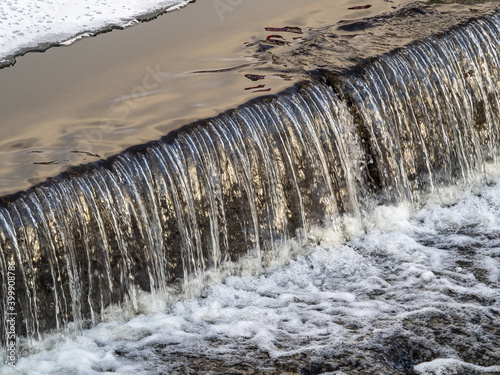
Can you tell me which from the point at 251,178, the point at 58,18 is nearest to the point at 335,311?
the point at 251,178

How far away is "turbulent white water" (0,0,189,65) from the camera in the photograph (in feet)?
24.0

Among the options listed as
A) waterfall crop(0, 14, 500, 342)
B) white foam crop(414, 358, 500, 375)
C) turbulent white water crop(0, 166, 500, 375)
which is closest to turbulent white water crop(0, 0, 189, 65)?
waterfall crop(0, 14, 500, 342)

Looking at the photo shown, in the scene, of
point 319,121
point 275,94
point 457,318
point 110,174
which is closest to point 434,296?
point 457,318

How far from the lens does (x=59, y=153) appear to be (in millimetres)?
5266

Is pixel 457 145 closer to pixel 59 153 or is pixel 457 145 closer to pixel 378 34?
pixel 378 34

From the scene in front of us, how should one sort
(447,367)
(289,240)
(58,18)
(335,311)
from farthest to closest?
(58,18), (289,240), (335,311), (447,367)

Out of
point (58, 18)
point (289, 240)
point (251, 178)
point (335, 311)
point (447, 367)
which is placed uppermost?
point (58, 18)

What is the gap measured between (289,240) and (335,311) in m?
0.90

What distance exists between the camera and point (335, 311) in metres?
4.97

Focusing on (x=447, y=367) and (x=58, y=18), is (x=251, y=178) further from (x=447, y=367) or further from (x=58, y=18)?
(x=58, y=18)

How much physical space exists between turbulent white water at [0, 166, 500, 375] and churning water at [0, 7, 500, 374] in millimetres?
14

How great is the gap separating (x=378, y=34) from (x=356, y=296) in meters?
3.10

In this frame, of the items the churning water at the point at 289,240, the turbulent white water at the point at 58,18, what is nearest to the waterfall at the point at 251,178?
the churning water at the point at 289,240

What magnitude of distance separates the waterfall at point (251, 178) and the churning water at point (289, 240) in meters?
0.01
